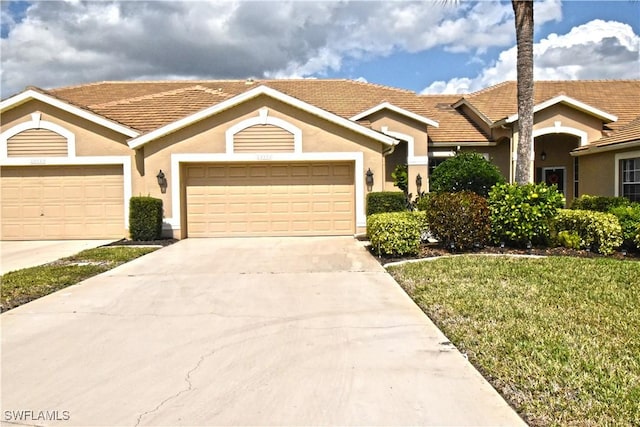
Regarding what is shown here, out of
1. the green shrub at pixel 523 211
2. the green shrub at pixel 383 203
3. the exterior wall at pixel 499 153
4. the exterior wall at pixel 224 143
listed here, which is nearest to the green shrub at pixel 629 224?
the green shrub at pixel 523 211

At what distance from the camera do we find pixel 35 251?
41.5 feet

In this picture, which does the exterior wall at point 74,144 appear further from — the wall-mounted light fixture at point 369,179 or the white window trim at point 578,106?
the white window trim at point 578,106

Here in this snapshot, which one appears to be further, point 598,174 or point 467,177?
point 598,174

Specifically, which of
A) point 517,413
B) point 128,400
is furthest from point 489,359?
point 128,400

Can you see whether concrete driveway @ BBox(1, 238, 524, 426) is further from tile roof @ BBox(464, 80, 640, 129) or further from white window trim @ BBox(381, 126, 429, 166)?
tile roof @ BBox(464, 80, 640, 129)

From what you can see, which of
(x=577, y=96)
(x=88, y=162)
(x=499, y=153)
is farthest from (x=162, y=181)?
(x=577, y=96)

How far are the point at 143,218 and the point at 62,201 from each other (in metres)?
3.13

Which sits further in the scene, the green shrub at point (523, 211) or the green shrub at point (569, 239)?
the green shrub at point (569, 239)

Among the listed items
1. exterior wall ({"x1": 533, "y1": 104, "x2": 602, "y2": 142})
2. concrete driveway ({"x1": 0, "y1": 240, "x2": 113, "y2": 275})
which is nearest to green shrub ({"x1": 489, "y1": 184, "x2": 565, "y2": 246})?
exterior wall ({"x1": 533, "y1": 104, "x2": 602, "y2": 142})

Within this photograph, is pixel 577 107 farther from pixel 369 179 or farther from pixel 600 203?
pixel 369 179

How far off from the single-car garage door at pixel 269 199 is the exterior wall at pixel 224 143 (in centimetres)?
41

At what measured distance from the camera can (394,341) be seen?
5.30 m

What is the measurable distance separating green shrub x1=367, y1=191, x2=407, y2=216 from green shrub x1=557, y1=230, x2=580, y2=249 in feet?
13.8

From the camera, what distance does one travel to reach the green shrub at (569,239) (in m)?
11.1
